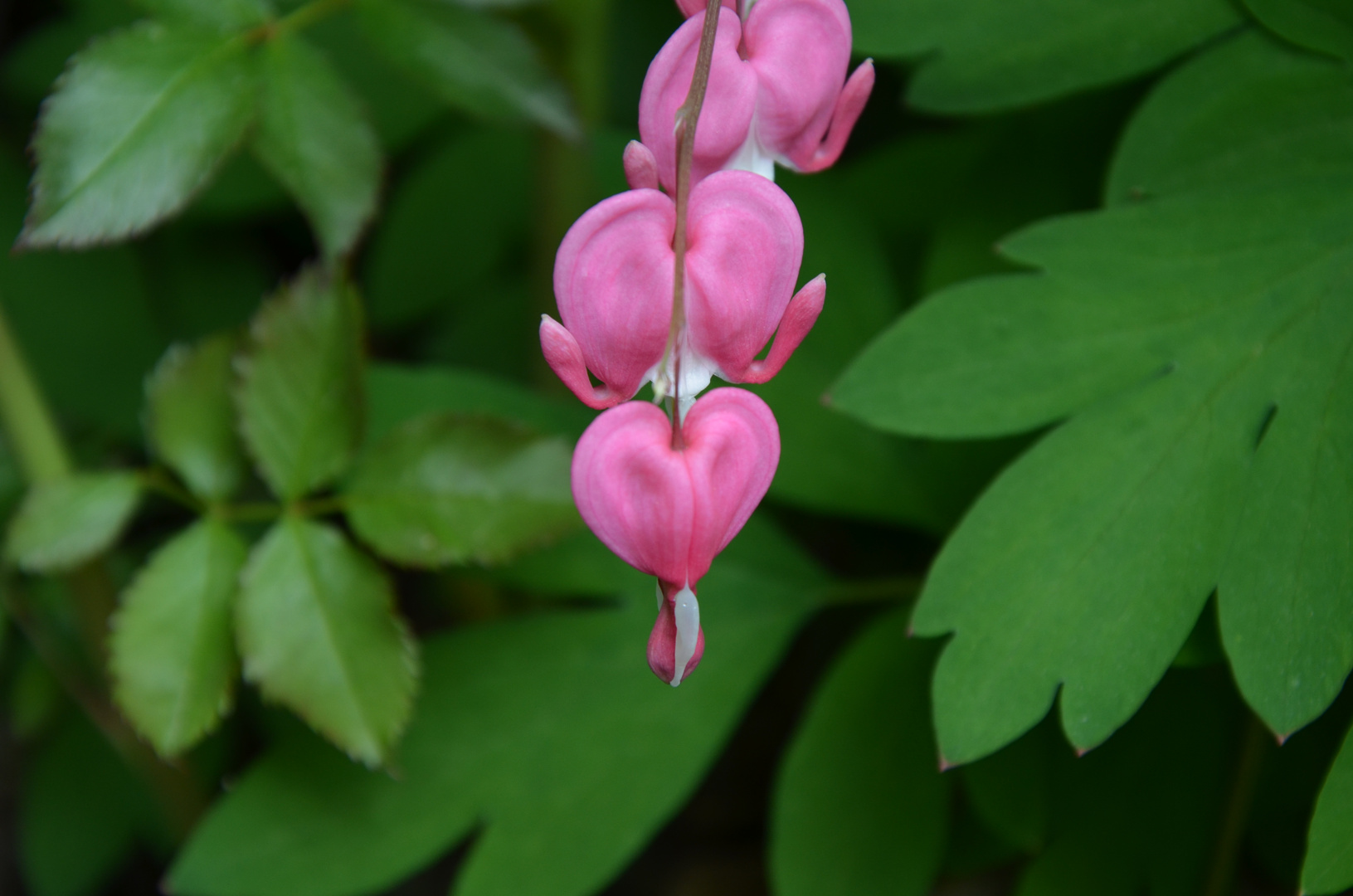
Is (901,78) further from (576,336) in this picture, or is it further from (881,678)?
(576,336)

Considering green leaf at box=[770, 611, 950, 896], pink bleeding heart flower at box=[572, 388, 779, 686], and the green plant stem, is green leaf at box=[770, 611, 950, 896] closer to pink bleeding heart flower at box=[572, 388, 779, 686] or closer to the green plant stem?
the green plant stem

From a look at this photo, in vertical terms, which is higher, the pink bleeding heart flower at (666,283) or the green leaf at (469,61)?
the pink bleeding heart flower at (666,283)

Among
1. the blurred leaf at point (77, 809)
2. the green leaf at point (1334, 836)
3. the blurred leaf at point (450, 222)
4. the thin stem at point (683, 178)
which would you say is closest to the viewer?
the thin stem at point (683, 178)

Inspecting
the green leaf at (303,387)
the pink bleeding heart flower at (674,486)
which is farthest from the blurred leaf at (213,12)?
the pink bleeding heart flower at (674,486)

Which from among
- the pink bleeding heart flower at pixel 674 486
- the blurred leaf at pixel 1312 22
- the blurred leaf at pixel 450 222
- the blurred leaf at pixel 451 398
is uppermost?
the pink bleeding heart flower at pixel 674 486

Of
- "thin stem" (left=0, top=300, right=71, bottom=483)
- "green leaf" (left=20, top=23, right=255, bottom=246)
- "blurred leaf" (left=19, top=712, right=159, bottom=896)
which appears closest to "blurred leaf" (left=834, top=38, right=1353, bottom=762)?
"green leaf" (left=20, top=23, right=255, bottom=246)

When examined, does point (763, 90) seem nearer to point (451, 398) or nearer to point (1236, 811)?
point (451, 398)

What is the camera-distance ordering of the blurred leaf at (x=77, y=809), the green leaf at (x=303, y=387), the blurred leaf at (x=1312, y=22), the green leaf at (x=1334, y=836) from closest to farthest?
the green leaf at (x=1334, y=836) → the blurred leaf at (x=1312, y=22) → the green leaf at (x=303, y=387) → the blurred leaf at (x=77, y=809)

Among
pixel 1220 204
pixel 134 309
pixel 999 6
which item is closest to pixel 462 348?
pixel 134 309

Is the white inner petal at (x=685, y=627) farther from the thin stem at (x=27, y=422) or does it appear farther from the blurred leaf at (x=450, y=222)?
the blurred leaf at (x=450, y=222)
